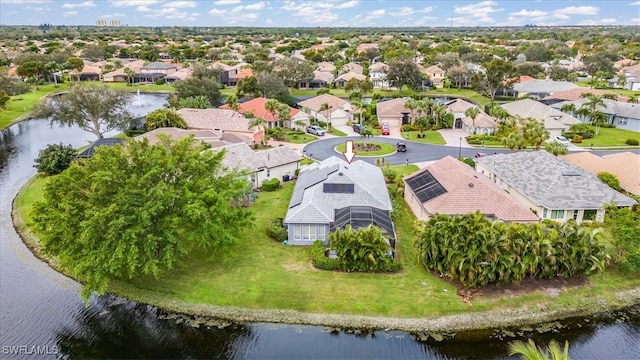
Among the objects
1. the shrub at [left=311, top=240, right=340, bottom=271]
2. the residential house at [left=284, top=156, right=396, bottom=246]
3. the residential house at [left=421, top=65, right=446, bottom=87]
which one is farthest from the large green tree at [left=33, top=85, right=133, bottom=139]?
the residential house at [left=421, top=65, right=446, bottom=87]

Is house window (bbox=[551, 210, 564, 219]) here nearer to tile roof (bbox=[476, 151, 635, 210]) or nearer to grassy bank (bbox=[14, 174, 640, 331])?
tile roof (bbox=[476, 151, 635, 210])

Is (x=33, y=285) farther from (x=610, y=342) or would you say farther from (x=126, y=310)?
(x=610, y=342)

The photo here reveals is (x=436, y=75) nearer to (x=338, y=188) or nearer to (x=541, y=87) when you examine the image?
(x=541, y=87)

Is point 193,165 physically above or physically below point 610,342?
above

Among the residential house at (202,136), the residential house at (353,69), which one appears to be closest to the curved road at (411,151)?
the residential house at (202,136)

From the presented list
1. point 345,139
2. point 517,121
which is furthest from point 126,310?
point 517,121

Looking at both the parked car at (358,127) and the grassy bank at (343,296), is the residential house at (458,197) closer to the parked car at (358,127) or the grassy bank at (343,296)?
the grassy bank at (343,296)

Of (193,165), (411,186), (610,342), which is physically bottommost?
(610,342)

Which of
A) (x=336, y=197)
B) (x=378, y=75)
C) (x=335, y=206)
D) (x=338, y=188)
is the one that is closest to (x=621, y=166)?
(x=338, y=188)
